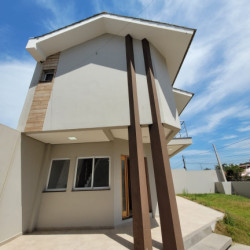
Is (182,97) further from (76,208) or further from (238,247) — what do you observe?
(76,208)

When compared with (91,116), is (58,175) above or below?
below

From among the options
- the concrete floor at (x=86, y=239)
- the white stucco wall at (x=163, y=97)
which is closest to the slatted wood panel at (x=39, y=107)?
the concrete floor at (x=86, y=239)

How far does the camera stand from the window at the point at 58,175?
18.4ft

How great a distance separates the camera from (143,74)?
5000 mm

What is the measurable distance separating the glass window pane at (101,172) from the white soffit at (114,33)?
18.0 feet

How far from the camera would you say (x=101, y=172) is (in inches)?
223

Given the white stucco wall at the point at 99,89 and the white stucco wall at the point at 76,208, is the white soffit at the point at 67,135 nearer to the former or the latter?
the white stucco wall at the point at 99,89

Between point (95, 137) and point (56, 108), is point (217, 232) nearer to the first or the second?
point (95, 137)

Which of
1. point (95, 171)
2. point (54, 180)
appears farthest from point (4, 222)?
point (95, 171)

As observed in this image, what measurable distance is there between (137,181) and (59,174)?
13.3 feet

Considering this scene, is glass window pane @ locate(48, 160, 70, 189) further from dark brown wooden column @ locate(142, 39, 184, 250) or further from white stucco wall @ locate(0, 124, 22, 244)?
dark brown wooden column @ locate(142, 39, 184, 250)

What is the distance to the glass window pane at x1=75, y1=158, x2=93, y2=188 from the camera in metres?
5.57

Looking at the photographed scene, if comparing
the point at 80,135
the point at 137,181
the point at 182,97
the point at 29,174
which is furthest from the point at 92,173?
the point at 182,97

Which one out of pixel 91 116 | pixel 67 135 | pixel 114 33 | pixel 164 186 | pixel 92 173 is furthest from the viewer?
pixel 114 33
